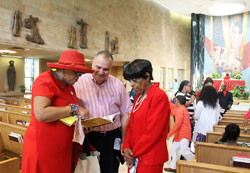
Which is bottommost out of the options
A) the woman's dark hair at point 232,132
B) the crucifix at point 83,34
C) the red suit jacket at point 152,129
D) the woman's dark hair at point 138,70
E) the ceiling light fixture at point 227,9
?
the woman's dark hair at point 232,132

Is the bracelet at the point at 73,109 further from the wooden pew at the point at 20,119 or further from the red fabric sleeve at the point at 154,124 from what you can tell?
the wooden pew at the point at 20,119

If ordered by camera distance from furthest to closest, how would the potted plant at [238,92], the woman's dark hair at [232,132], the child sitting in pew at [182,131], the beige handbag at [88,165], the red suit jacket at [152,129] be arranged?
the potted plant at [238,92]
the child sitting in pew at [182,131]
the woman's dark hair at [232,132]
the beige handbag at [88,165]
the red suit jacket at [152,129]

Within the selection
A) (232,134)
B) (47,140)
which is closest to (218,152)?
(232,134)

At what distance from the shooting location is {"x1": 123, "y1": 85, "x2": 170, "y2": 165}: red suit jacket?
1.61m

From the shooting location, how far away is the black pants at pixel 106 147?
2.00m

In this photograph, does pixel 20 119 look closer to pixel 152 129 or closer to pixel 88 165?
pixel 88 165

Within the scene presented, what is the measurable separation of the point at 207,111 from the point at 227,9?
16.5 m

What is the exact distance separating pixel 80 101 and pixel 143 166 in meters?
0.79

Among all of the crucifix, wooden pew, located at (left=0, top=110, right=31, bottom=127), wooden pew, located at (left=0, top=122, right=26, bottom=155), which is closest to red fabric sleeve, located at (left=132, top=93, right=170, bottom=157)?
wooden pew, located at (left=0, top=122, right=26, bottom=155)

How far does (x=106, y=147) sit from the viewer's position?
6.64ft

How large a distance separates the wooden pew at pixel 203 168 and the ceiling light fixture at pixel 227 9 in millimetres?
18102

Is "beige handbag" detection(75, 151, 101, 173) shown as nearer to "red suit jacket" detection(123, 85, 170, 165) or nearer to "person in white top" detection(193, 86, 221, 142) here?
"red suit jacket" detection(123, 85, 170, 165)

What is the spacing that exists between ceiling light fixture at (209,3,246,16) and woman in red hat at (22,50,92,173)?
60.5ft

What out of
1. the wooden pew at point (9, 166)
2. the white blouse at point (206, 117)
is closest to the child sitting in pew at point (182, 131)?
the white blouse at point (206, 117)
